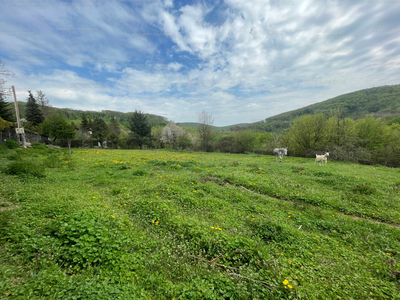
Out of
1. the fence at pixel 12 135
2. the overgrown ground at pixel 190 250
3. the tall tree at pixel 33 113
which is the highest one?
the tall tree at pixel 33 113

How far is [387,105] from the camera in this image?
124750mm

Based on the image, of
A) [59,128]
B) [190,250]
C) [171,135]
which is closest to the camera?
[190,250]

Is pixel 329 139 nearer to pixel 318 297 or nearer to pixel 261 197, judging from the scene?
pixel 261 197

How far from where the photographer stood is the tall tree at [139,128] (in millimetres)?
54219

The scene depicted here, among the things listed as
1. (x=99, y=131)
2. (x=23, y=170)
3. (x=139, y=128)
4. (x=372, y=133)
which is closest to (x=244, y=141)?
(x=372, y=133)

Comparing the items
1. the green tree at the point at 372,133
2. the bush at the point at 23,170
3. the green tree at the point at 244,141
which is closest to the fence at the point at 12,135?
the bush at the point at 23,170

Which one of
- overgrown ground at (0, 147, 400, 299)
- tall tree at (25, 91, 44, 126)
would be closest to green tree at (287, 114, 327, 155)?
overgrown ground at (0, 147, 400, 299)

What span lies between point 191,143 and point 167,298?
4723 cm

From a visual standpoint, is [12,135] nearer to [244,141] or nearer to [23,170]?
[23,170]

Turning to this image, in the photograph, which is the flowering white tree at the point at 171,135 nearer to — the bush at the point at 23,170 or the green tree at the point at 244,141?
the green tree at the point at 244,141

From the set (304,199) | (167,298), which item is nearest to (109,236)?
(167,298)

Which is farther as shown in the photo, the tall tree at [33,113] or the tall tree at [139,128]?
the tall tree at [139,128]

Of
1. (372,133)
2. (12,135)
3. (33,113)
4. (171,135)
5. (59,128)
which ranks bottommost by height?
(372,133)

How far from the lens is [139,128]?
54.7 meters
